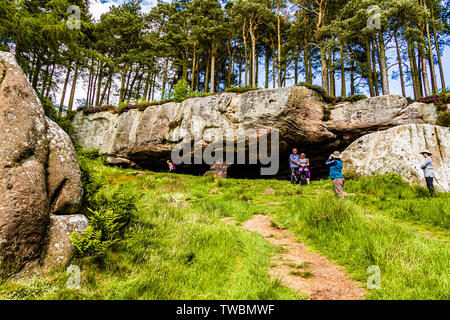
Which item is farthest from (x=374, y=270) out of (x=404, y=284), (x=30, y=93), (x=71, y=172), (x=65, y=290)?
(x=30, y=93)

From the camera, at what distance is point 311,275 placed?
2936 millimetres

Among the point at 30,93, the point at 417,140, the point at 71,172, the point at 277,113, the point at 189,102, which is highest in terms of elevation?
the point at 189,102

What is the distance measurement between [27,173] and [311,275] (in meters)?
3.93

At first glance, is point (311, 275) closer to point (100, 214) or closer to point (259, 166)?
point (100, 214)

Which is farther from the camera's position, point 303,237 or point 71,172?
point 303,237

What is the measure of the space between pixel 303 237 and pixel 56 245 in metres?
4.21

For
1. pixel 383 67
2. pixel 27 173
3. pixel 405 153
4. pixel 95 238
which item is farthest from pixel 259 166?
pixel 27 173

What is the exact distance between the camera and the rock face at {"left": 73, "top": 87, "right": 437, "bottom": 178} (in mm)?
14209

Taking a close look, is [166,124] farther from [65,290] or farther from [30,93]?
[65,290]

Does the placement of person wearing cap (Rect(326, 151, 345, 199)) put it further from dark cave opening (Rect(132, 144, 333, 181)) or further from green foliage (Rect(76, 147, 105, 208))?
dark cave opening (Rect(132, 144, 333, 181))

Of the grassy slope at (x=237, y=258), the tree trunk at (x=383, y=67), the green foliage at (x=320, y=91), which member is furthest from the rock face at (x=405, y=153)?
the tree trunk at (x=383, y=67)

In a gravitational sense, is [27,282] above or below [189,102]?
below

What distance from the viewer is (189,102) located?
59.4 feet

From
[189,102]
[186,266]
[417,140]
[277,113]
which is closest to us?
[186,266]
